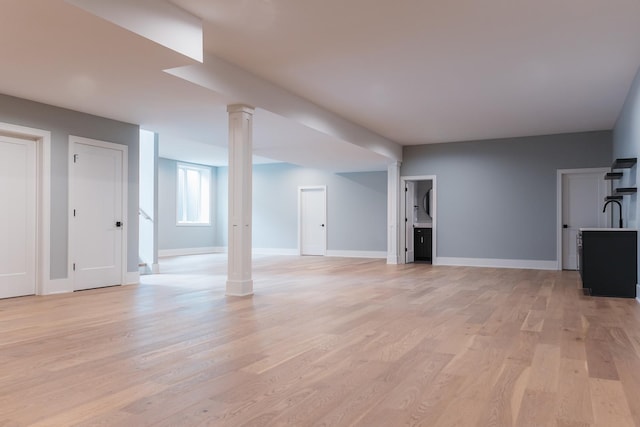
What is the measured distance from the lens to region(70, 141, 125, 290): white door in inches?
239

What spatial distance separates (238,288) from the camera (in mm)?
5508

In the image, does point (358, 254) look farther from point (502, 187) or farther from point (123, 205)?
point (123, 205)

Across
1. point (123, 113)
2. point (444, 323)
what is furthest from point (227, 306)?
point (123, 113)

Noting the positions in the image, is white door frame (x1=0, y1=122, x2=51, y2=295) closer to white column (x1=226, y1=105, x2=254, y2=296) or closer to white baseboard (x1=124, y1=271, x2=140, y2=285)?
white baseboard (x1=124, y1=271, x2=140, y2=285)

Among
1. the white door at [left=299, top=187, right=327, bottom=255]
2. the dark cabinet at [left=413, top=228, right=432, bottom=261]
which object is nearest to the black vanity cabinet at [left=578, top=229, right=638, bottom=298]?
the dark cabinet at [left=413, top=228, right=432, bottom=261]

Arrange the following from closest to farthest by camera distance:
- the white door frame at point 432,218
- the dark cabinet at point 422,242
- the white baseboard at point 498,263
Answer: the white baseboard at point 498,263 < the white door frame at point 432,218 < the dark cabinet at point 422,242

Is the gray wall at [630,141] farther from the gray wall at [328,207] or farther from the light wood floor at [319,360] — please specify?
the gray wall at [328,207]

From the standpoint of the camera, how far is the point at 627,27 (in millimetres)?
4246

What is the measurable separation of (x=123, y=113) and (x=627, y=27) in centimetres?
562

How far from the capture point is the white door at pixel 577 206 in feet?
29.1

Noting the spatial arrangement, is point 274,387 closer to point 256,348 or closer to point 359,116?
point 256,348

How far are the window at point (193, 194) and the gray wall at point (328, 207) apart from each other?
43 centimetres

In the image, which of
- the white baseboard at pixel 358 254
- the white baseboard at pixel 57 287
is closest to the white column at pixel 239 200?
the white baseboard at pixel 57 287

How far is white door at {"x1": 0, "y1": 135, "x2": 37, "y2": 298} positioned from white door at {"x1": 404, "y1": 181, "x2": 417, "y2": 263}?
7258 millimetres
